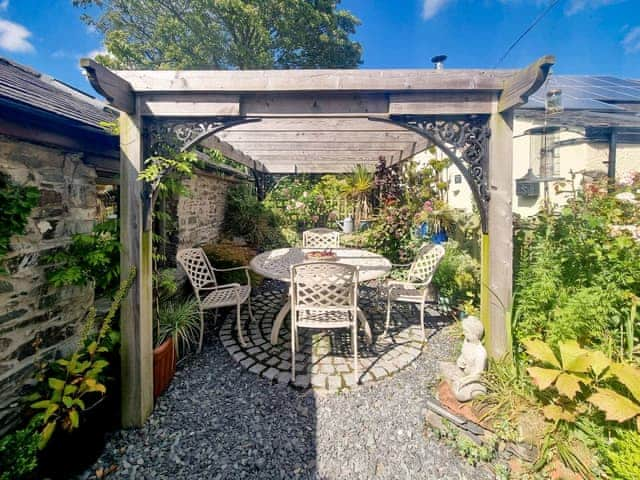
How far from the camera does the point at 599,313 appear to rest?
6.59ft

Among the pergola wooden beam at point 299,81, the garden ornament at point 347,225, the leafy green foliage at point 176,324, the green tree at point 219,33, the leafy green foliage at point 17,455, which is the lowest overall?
the leafy green foliage at point 17,455

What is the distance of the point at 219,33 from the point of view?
10570 millimetres

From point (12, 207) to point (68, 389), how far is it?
4.01 feet

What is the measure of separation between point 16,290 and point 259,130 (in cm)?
309

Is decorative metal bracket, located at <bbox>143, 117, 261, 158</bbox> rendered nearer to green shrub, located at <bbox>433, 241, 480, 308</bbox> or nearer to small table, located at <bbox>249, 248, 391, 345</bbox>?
small table, located at <bbox>249, 248, 391, 345</bbox>

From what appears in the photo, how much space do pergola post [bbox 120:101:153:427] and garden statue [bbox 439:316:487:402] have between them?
8.16 feet

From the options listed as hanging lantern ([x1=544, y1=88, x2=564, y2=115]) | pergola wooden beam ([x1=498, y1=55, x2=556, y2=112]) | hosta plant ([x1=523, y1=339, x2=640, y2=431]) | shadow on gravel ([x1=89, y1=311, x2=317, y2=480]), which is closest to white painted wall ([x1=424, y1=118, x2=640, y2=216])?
hanging lantern ([x1=544, y1=88, x2=564, y2=115])

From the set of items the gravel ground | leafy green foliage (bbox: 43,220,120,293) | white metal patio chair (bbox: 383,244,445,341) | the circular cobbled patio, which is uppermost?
leafy green foliage (bbox: 43,220,120,293)

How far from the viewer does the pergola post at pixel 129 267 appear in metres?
2.15

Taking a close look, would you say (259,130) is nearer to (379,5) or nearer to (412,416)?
(412,416)

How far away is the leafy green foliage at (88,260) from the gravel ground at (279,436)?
1.19 metres

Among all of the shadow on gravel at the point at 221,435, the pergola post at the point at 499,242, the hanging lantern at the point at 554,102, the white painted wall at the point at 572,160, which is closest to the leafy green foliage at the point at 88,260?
the shadow on gravel at the point at 221,435

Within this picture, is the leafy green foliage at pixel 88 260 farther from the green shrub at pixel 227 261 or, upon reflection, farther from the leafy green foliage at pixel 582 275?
the leafy green foliage at pixel 582 275

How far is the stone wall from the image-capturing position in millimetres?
4533
